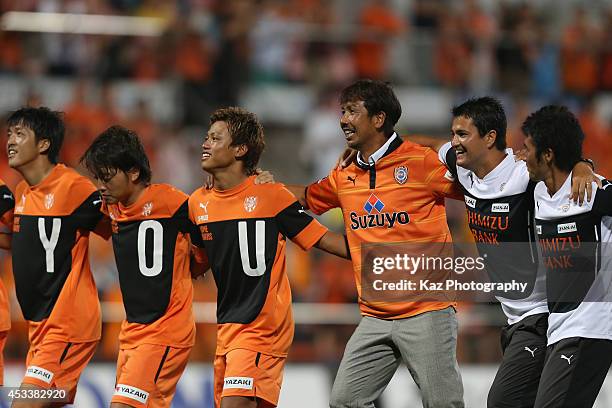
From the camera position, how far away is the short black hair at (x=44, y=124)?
26.3 ft

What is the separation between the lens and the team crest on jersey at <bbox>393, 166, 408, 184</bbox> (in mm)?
7523

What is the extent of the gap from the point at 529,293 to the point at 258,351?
1.78 m

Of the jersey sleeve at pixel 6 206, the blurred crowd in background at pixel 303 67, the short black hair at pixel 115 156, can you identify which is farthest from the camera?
the blurred crowd in background at pixel 303 67

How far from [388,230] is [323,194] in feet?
2.25

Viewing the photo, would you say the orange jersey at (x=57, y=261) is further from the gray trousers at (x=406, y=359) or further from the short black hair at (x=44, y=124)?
the gray trousers at (x=406, y=359)

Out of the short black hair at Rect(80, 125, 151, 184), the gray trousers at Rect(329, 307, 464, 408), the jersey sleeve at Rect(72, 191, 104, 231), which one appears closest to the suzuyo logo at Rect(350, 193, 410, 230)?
the gray trousers at Rect(329, 307, 464, 408)

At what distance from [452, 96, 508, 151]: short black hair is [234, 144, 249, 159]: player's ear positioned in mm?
1448

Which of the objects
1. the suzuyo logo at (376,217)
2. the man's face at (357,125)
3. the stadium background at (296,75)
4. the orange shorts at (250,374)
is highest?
the stadium background at (296,75)

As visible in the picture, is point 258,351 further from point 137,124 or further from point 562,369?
point 137,124

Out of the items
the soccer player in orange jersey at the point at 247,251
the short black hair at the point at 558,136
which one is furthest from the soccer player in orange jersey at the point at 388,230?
the short black hair at the point at 558,136

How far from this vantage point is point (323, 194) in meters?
7.95

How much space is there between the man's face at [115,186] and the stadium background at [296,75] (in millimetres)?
4312

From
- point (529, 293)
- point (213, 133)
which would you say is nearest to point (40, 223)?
point (213, 133)

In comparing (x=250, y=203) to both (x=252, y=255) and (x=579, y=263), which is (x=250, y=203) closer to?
(x=252, y=255)
